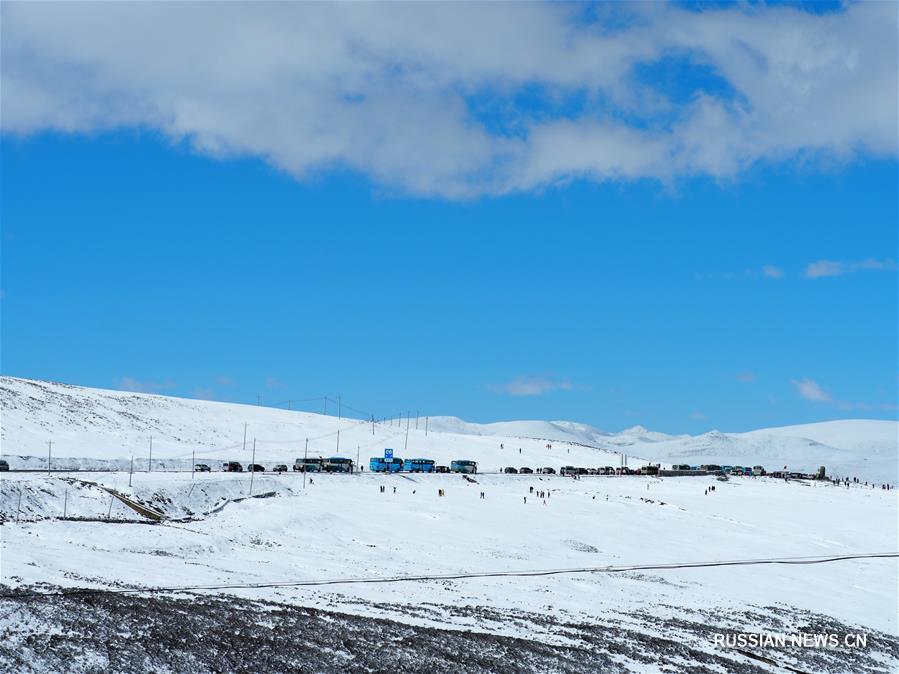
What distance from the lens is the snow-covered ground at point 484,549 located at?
31.7 meters

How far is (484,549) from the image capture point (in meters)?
52.9

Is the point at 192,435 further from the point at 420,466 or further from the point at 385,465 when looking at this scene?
the point at 420,466

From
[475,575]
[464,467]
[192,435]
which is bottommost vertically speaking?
[475,575]

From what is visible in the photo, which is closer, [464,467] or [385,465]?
[385,465]

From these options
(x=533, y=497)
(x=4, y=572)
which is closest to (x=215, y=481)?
(x=533, y=497)

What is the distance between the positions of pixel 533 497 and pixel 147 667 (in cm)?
6242

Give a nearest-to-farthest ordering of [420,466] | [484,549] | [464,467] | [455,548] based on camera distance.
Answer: [455,548] → [484,549] → [420,466] → [464,467]

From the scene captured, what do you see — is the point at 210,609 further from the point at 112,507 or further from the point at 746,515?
the point at 746,515

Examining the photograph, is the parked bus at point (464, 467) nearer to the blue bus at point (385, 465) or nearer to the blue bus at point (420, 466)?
the blue bus at point (420, 466)

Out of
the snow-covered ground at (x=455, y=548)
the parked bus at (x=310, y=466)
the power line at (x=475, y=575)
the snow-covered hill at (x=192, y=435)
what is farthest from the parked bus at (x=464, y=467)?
the power line at (x=475, y=575)

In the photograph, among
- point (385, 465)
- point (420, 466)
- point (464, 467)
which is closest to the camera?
point (385, 465)

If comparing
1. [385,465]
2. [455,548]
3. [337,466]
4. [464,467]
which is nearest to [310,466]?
[337,466]

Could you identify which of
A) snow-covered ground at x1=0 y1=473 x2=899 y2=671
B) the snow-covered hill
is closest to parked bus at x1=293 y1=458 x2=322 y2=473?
the snow-covered hill

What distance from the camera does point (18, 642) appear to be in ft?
73.4
